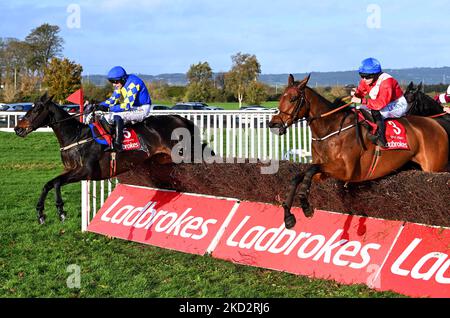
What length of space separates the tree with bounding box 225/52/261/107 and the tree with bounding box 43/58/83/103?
16.8 m

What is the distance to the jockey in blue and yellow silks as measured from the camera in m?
8.38

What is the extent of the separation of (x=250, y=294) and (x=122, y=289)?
4.02 ft

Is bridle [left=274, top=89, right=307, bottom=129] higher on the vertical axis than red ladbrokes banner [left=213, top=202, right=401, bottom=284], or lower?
higher

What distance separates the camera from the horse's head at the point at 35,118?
8242 mm

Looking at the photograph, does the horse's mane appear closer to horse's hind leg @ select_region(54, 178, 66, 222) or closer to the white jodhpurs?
the white jodhpurs

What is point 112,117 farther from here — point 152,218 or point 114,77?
point 152,218

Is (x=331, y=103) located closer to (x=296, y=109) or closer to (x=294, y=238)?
(x=296, y=109)

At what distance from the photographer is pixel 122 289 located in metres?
5.84

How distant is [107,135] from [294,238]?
3.21 metres

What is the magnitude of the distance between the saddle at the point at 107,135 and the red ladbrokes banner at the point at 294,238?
0.71 m

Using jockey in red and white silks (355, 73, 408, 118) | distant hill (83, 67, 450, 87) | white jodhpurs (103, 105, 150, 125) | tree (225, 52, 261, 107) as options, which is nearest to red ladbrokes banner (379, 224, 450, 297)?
jockey in red and white silks (355, 73, 408, 118)

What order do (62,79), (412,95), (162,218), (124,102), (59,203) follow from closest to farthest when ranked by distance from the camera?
(59,203) < (162,218) < (412,95) < (124,102) < (62,79)

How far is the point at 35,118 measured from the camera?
830 centimetres

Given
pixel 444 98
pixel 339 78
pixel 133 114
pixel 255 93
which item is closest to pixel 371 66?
pixel 444 98
